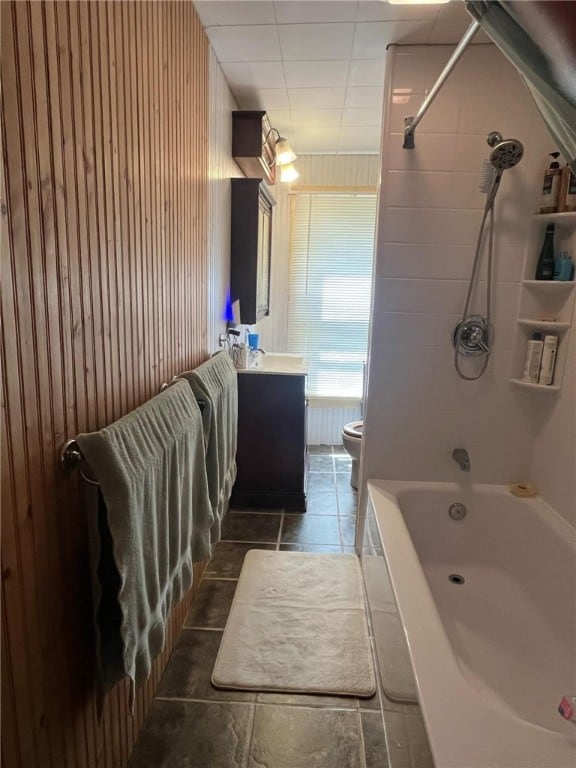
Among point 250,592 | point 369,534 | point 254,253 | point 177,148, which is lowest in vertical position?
point 250,592

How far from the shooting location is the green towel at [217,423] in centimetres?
177

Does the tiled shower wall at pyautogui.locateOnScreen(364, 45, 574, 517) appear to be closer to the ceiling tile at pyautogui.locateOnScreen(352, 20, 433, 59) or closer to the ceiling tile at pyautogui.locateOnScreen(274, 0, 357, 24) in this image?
the ceiling tile at pyautogui.locateOnScreen(352, 20, 433, 59)

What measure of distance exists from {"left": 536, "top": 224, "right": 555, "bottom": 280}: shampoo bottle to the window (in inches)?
77.0

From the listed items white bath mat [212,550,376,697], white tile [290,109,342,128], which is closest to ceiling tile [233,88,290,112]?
white tile [290,109,342,128]

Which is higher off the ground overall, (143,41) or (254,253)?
(143,41)

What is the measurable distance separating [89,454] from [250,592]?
1517 mm

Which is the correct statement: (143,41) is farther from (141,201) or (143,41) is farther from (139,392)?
(139,392)

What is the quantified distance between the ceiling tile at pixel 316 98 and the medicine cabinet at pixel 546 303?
135cm

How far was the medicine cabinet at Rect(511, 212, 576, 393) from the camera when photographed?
1.99m

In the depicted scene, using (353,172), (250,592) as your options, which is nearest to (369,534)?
(250,592)

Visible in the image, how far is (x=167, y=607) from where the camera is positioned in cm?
134

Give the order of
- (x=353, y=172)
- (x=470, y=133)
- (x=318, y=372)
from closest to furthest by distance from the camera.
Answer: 1. (x=470, y=133)
2. (x=353, y=172)
3. (x=318, y=372)

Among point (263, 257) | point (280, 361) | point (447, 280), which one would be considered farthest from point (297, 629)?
point (263, 257)

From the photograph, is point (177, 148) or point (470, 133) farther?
point (470, 133)
